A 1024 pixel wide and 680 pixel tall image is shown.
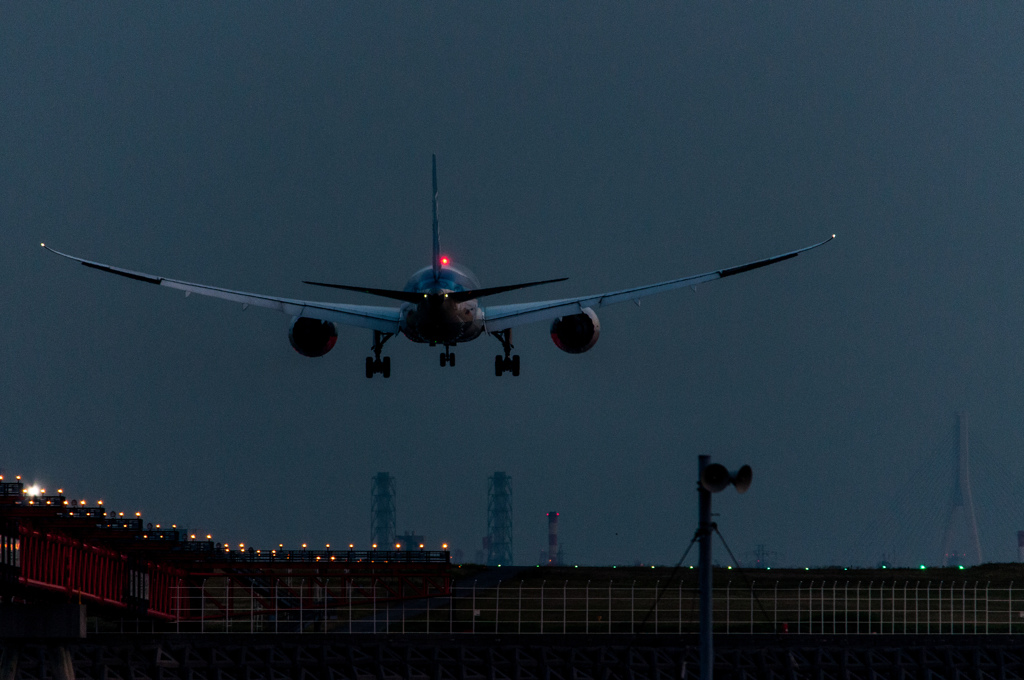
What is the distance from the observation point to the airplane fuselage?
3219 inches

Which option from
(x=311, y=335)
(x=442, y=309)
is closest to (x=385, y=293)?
(x=442, y=309)

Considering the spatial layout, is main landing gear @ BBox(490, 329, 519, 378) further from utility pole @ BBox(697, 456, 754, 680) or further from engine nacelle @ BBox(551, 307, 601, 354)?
utility pole @ BBox(697, 456, 754, 680)

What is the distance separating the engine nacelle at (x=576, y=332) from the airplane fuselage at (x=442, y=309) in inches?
389

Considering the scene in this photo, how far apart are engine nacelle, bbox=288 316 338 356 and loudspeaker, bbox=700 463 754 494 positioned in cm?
5770

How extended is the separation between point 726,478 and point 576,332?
57975 mm

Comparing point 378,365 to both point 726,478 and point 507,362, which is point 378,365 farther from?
point 726,478

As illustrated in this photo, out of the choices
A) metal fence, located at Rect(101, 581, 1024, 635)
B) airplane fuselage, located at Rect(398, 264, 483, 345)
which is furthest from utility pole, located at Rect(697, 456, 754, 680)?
metal fence, located at Rect(101, 581, 1024, 635)

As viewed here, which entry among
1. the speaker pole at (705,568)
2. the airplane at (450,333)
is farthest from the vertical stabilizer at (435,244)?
the speaker pole at (705,568)

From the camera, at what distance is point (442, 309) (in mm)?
81750

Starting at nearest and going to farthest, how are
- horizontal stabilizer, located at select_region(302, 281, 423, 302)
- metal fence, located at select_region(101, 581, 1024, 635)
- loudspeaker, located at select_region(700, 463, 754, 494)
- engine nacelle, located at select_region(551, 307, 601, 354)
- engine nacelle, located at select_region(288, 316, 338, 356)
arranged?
loudspeaker, located at select_region(700, 463, 754, 494), horizontal stabilizer, located at select_region(302, 281, 423, 302), engine nacelle, located at select_region(288, 316, 338, 356), engine nacelle, located at select_region(551, 307, 601, 354), metal fence, located at select_region(101, 581, 1024, 635)

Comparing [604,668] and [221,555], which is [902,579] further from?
[221,555]

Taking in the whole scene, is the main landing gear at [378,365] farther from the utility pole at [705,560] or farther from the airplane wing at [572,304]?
the utility pole at [705,560]

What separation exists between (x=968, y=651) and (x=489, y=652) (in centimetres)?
3143

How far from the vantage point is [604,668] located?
9400cm
